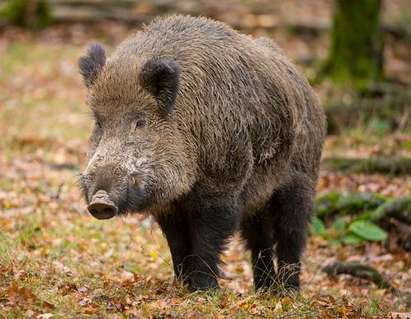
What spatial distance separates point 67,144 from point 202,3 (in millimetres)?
11257

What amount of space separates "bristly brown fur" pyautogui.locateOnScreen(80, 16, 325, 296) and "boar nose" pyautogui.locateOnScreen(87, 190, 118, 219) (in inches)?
3.9

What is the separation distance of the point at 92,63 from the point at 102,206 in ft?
5.14

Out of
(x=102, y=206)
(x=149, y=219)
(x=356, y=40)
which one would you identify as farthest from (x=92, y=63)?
(x=356, y=40)

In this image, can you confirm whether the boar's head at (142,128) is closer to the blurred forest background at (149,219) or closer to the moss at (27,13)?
the blurred forest background at (149,219)

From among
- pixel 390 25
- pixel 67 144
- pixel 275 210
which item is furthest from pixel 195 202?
pixel 390 25

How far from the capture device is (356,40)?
51.4ft

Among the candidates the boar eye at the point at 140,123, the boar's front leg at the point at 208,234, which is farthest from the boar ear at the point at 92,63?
the boar's front leg at the point at 208,234

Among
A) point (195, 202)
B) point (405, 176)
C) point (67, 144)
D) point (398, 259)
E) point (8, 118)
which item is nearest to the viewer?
point (195, 202)

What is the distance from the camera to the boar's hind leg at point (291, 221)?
25.7 ft

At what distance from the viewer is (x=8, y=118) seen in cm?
1527

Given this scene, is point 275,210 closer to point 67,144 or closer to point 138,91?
point 138,91

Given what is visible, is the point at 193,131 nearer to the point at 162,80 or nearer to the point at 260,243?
the point at 162,80

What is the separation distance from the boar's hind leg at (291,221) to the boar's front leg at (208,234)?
118cm

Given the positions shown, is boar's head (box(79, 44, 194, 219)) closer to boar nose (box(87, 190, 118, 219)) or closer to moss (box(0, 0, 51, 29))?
boar nose (box(87, 190, 118, 219))
